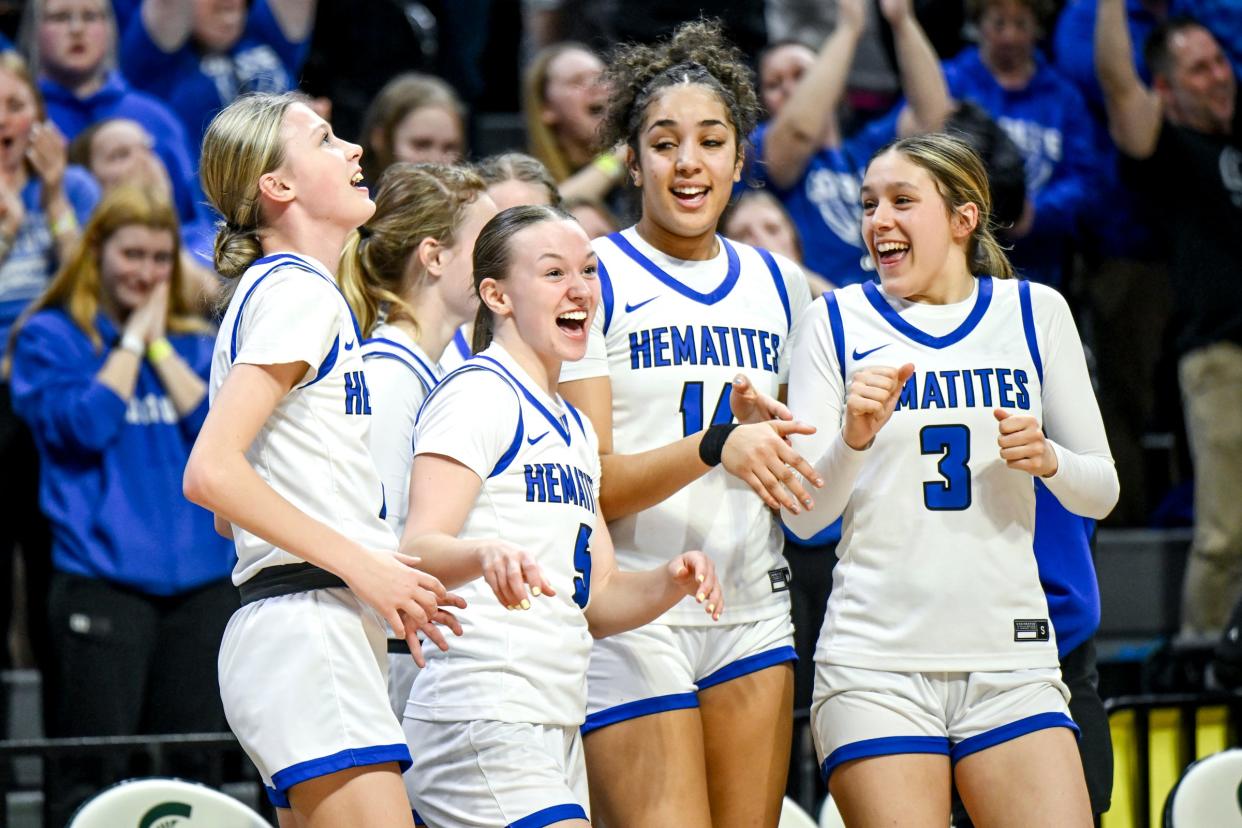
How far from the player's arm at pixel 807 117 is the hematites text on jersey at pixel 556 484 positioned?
310 centimetres

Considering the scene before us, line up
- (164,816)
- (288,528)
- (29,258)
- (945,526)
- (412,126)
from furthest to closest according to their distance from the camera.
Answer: (412,126)
(29,258)
(164,816)
(945,526)
(288,528)

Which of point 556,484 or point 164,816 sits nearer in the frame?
point 556,484

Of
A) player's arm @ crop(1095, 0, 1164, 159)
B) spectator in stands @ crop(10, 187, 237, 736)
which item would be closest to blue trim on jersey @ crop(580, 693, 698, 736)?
spectator in stands @ crop(10, 187, 237, 736)

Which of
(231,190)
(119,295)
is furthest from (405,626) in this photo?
(119,295)

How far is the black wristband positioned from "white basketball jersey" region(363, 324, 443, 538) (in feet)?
2.19

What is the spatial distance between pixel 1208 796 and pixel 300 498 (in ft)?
8.43

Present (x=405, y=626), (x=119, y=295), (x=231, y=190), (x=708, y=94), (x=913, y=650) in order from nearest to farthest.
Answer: (x=405, y=626) → (x=231, y=190) → (x=913, y=650) → (x=708, y=94) → (x=119, y=295)

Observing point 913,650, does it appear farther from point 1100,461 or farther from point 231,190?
point 231,190

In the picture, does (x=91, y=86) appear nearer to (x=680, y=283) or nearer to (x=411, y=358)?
(x=411, y=358)

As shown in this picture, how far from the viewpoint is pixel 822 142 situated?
6.25m

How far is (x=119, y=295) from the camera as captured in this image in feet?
17.7

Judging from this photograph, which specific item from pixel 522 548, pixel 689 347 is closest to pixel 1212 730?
pixel 689 347

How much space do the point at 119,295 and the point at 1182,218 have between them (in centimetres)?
382

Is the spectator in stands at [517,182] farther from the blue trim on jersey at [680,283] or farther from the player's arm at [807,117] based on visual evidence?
the player's arm at [807,117]
